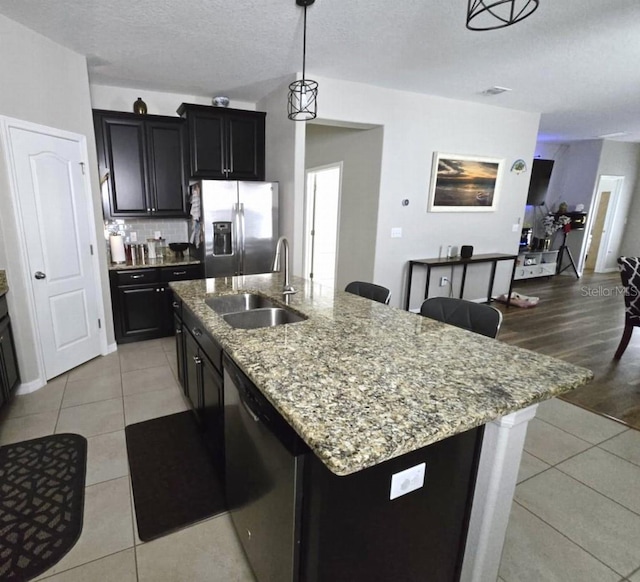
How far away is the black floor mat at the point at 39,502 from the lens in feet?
5.24

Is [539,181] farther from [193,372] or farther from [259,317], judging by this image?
[193,372]

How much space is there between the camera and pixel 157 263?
402 centimetres

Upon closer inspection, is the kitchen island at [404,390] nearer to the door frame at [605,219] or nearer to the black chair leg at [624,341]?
the black chair leg at [624,341]

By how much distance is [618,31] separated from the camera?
2.85 meters

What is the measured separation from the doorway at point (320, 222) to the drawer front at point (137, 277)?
254 cm

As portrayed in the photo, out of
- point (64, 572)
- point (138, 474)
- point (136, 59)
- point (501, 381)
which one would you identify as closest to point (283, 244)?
point (501, 381)

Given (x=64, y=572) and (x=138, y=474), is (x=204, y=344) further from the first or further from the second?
(x=64, y=572)

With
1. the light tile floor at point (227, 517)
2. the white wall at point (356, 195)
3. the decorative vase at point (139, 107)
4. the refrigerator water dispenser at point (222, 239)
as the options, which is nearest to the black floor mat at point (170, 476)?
the light tile floor at point (227, 517)

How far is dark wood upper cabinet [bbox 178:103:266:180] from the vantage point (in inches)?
161

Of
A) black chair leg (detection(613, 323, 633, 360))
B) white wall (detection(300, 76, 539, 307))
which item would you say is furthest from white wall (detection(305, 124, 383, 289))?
black chair leg (detection(613, 323, 633, 360))

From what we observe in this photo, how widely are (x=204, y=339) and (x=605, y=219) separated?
9.71 metres

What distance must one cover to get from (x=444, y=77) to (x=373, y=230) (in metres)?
1.79

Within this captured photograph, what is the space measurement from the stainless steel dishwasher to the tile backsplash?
3448mm

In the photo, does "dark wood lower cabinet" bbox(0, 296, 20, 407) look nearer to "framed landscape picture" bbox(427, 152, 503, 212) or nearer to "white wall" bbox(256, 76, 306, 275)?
"white wall" bbox(256, 76, 306, 275)
